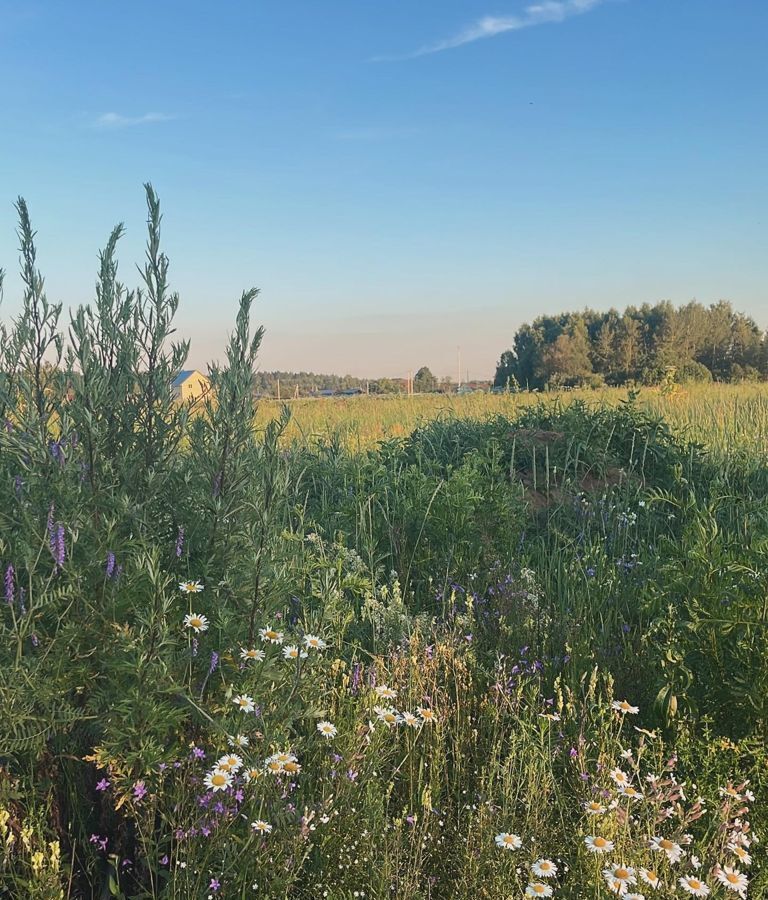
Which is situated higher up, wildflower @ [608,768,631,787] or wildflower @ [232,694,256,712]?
wildflower @ [232,694,256,712]

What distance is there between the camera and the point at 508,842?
1.83 metres

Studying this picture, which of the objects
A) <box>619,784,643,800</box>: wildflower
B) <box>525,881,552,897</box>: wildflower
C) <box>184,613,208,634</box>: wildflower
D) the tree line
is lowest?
<box>525,881,552,897</box>: wildflower

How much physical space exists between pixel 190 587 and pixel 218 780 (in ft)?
1.63

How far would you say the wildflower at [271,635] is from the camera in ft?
Result: 6.72

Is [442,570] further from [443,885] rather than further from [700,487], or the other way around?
[700,487]

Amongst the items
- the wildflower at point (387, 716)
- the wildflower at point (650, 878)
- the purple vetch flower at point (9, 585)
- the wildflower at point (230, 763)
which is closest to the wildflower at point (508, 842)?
the wildflower at point (650, 878)

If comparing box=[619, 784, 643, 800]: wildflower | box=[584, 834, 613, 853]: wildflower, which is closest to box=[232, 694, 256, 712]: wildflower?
box=[584, 834, 613, 853]: wildflower

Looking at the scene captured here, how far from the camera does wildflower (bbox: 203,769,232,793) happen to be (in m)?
1.78

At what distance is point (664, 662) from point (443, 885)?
1079mm

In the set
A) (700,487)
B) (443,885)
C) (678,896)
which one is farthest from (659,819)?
(700,487)

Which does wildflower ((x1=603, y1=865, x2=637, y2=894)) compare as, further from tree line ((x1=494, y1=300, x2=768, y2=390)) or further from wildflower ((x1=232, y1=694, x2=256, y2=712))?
tree line ((x1=494, y1=300, x2=768, y2=390))

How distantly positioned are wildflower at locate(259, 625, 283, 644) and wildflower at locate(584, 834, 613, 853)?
93 cm

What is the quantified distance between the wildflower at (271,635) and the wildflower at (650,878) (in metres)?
1.06

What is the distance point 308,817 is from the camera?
1857 millimetres
